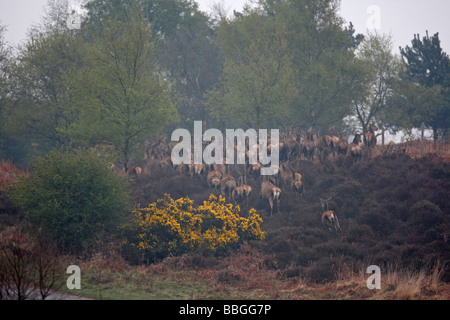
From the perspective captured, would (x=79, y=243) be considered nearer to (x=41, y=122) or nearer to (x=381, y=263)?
(x=381, y=263)

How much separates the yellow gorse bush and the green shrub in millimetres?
1143

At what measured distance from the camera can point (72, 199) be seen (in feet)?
58.4

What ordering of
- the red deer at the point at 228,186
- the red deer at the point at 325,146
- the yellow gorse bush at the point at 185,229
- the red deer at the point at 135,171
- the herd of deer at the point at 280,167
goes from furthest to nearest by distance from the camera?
the red deer at the point at 325,146
the red deer at the point at 135,171
the red deer at the point at 228,186
the herd of deer at the point at 280,167
the yellow gorse bush at the point at 185,229

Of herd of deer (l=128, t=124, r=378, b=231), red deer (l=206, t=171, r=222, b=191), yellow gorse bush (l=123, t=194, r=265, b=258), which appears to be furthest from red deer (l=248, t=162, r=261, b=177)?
yellow gorse bush (l=123, t=194, r=265, b=258)

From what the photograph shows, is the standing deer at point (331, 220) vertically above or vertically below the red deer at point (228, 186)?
below

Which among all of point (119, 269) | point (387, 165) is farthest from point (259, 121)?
point (119, 269)

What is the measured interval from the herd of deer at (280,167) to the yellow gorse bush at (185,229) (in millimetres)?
2876

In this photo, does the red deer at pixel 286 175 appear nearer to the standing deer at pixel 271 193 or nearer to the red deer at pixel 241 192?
the standing deer at pixel 271 193

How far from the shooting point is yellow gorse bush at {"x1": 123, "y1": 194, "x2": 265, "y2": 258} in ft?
60.0

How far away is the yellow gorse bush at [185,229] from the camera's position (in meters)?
18.3

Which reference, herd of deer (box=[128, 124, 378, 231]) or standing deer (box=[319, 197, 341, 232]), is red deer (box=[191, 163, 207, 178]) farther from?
standing deer (box=[319, 197, 341, 232])

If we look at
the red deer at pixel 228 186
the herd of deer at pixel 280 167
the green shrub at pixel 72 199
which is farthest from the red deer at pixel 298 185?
the green shrub at pixel 72 199

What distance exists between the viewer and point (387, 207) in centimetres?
2069
